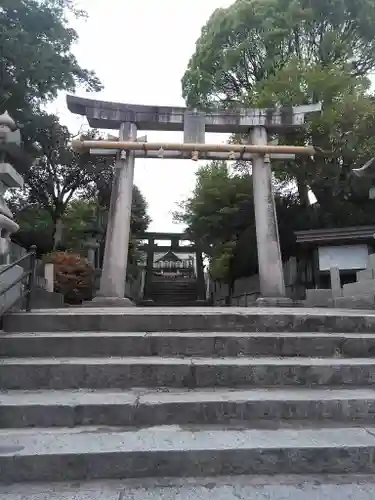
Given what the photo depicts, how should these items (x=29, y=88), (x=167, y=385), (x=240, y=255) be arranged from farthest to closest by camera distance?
(x=240, y=255) → (x=29, y=88) → (x=167, y=385)

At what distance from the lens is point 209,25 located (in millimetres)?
20781

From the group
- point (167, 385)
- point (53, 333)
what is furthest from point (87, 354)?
point (167, 385)

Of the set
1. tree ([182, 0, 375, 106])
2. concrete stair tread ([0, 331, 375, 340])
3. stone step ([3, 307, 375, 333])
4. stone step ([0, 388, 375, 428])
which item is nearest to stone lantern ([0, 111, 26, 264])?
stone step ([3, 307, 375, 333])

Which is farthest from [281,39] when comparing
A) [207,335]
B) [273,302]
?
[207,335]

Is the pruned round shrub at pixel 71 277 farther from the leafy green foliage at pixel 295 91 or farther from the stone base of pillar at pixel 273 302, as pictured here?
the stone base of pillar at pixel 273 302

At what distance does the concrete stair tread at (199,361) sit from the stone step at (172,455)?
0.83 metres

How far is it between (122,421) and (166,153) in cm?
894

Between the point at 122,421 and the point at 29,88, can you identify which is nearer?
the point at 122,421

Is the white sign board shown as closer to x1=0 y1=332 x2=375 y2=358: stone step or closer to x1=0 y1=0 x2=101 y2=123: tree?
x1=0 y1=332 x2=375 y2=358: stone step

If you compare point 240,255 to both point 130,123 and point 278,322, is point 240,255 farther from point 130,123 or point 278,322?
point 278,322

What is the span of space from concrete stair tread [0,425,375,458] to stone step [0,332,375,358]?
3.44ft

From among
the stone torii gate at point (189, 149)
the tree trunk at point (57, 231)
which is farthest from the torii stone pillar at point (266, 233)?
the tree trunk at point (57, 231)

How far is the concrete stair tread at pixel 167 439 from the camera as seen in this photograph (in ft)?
8.36

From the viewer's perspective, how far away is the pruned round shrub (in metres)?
14.8
